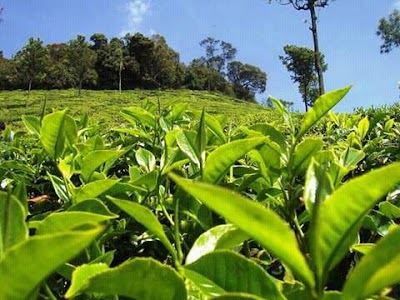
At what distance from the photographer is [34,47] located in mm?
31922

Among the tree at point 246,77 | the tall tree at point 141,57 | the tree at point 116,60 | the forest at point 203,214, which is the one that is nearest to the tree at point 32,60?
the tree at point 116,60

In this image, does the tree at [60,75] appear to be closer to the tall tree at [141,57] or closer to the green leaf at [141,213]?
the tall tree at [141,57]

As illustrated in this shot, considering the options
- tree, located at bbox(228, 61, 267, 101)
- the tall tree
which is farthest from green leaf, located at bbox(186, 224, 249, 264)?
tree, located at bbox(228, 61, 267, 101)

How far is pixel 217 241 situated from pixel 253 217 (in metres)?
0.18

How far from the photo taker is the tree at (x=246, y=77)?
54.7m

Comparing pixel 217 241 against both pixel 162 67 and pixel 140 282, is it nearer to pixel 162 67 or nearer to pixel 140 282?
pixel 140 282

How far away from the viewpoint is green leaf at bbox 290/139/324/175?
25.3 inches

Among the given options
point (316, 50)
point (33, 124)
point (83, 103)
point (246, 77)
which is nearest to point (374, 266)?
point (33, 124)

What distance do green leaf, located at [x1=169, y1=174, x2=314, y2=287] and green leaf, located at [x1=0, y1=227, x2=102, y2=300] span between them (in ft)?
0.18

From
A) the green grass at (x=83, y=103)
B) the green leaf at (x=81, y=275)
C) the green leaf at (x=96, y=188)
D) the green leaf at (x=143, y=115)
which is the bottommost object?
the green leaf at (x=81, y=275)

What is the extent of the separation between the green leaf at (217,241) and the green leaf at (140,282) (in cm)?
9

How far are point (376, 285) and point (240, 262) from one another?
96mm

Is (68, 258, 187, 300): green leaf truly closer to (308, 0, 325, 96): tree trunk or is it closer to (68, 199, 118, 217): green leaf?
(68, 199, 118, 217): green leaf

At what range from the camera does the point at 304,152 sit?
0.66 metres
